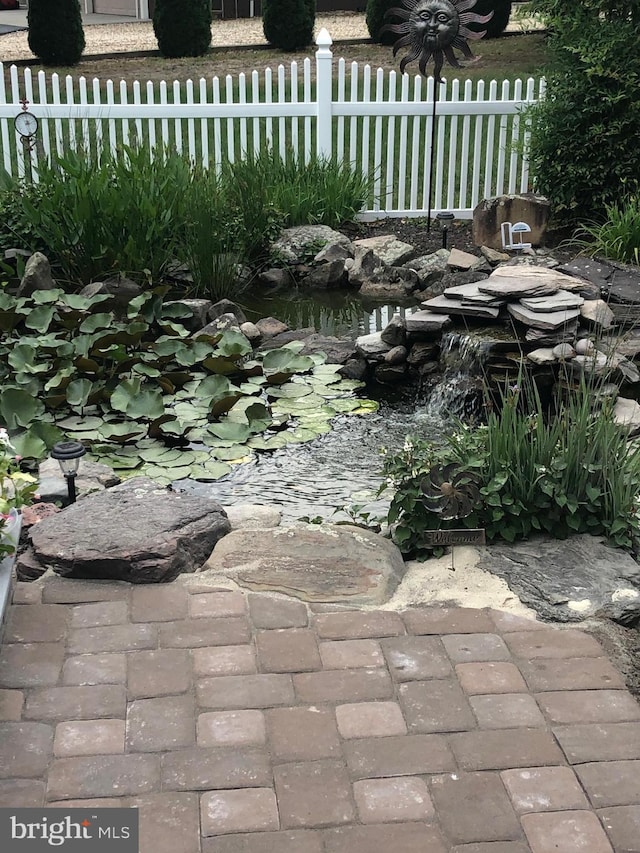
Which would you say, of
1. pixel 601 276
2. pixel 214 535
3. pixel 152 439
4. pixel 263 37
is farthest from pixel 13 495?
pixel 263 37

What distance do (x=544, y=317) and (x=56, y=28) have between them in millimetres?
15277

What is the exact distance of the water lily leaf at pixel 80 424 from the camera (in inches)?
195

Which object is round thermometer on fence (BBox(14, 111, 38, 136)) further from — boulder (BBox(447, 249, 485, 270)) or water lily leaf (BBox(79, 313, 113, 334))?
boulder (BBox(447, 249, 485, 270))

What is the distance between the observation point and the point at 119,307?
6.58 m

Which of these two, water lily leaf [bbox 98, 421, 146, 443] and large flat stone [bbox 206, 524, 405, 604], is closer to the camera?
large flat stone [bbox 206, 524, 405, 604]

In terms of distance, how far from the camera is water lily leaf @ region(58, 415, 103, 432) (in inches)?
195

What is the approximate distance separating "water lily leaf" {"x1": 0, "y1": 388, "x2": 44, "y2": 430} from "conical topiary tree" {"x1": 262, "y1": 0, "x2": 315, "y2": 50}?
15796mm

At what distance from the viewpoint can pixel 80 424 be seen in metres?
5.01

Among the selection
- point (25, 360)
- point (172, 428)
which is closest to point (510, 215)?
point (172, 428)

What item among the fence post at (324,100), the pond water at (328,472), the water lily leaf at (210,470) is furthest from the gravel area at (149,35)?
the water lily leaf at (210,470)

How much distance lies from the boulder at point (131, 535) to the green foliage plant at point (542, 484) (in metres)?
0.70

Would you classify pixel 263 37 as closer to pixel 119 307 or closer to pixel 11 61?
pixel 11 61

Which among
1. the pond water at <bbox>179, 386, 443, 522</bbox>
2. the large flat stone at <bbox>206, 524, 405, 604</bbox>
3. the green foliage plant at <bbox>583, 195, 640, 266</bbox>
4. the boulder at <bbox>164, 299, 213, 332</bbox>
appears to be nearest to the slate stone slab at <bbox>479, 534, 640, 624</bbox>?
the large flat stone at <bbox>206, 524, 405, 604</bbox>

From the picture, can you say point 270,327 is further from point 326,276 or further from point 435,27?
point 435,27
